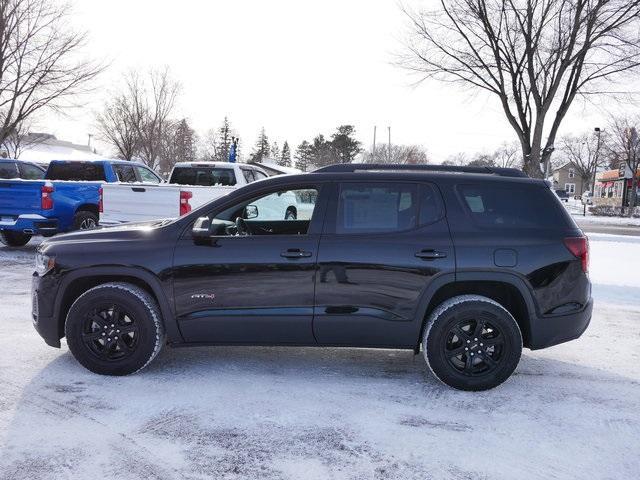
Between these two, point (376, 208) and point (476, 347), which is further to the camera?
point (376, 208)

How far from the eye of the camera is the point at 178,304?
168 inches

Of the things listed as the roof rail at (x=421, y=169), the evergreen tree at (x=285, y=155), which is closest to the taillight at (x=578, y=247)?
the roof rail at (x=421, y=169)

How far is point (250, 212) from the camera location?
5.51 m

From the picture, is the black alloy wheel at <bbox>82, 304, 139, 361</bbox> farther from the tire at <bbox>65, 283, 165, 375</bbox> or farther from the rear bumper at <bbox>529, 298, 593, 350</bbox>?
the rear bumper at <bbox>529, 298, 593, 350</bbox>

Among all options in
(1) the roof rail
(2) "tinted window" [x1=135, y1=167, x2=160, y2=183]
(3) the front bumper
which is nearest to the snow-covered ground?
(3) the front bumper

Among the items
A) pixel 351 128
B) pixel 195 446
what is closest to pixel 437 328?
pixel 195 446

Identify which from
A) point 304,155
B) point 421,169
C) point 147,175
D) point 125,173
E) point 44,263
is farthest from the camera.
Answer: point 304,155

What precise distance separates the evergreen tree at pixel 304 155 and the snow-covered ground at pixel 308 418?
7466 centimetres

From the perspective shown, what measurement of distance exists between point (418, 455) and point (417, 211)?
1.86m

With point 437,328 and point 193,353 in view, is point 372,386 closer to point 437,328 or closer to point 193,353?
point 437,328

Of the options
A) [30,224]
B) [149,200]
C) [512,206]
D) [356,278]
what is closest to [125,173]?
[30,224]

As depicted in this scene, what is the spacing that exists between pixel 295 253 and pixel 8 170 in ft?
43.5

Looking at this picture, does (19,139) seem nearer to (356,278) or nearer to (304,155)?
(356,278)

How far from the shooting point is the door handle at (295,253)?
13.8ft
